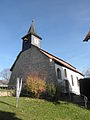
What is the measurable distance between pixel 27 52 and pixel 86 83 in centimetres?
1415

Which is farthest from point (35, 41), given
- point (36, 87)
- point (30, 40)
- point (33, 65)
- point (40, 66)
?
point (36, 87)

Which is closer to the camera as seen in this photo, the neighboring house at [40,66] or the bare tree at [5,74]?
the neighboring house at [40,66]

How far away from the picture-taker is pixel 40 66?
90.1 feet

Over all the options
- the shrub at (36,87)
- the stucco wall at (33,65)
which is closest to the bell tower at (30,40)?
the stucco wall at (33,65)

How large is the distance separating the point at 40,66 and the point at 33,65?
1966mm

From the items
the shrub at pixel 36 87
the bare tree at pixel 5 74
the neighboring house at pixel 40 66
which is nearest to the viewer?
the shrub at pixel 36 87

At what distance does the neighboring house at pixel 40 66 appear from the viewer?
85.2 feet

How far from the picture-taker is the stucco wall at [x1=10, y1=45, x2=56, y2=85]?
25969mm

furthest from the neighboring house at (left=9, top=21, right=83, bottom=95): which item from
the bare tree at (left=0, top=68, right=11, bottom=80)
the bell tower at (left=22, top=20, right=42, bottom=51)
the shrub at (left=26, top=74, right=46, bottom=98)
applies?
the bare tree at (left=0, top=68, right=11, bottom=80)

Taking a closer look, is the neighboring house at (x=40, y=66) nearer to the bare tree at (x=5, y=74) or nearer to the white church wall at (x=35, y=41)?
the white church wall at (x=35, y=41)

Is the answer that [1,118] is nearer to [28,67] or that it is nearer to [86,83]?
[86,83]

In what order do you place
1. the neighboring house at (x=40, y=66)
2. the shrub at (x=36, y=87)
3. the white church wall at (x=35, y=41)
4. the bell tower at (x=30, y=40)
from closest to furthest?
the shrub at (x=36, y=87) → the neighboring house at (x=40, y=66) → the bell tower at (x=30, y=40) → the white church wall at (x=35, y=41)

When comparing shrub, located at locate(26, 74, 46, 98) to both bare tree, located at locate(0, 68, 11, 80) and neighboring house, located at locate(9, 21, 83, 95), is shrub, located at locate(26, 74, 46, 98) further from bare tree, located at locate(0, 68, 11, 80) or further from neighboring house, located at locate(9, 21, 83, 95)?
bare tree, located at locate(0, 68, 11, 80)

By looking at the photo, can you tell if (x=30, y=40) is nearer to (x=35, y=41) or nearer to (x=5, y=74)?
(x=35, y=41)
